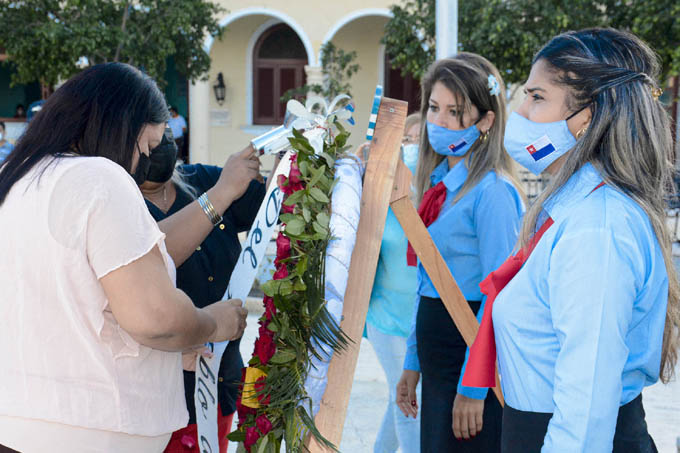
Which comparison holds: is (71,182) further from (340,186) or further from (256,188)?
(256,188)

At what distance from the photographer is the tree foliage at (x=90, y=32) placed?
386 inches

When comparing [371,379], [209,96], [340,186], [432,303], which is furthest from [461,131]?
→ [209,96]

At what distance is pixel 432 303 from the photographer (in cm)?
246

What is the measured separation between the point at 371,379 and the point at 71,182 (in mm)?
3934

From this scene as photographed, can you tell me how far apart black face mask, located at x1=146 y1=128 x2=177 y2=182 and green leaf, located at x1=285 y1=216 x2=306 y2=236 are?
676mm

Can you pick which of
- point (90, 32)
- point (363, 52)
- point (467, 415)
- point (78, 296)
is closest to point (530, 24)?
point (90, 32)

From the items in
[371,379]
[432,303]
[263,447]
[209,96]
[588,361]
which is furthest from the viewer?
[209,96]

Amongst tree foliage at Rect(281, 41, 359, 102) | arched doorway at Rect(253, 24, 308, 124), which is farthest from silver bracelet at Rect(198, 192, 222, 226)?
arched doorway at Rect(253, 24, 308, 124)

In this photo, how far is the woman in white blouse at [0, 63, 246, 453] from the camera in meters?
1.44

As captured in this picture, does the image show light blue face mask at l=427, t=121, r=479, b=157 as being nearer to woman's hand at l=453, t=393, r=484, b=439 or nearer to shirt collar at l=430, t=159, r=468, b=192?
shirt collar at l=430, t=159, r=468, b=192

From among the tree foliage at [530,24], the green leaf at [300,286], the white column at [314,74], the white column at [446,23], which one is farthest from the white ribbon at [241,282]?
the white column at [314,74]

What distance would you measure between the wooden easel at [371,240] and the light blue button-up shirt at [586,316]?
1.36 ft

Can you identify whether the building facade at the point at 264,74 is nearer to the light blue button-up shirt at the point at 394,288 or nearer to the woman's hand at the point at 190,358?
the light blue button-up shirt at the point at 394,288

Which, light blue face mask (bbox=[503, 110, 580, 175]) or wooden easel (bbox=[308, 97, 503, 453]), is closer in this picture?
light blue face mask (bbox=[503, 110, 580, 175])
